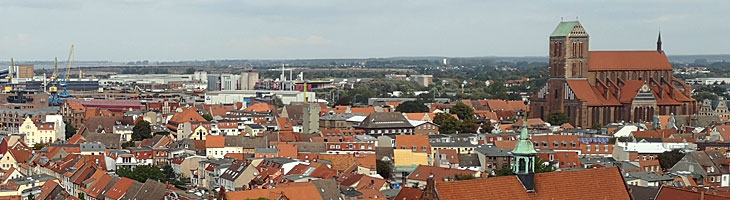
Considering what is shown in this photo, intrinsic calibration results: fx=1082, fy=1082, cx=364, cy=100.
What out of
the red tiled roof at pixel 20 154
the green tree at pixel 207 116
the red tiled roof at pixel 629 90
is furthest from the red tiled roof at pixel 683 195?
the green tree at pixel 207 116

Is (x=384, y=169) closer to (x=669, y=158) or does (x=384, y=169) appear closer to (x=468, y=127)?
(x=669, y=158)

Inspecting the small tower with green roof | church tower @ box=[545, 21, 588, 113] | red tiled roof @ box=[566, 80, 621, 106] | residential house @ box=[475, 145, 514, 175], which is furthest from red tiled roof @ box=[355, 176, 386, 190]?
church tower @ box=[545, 21, 588, 113]

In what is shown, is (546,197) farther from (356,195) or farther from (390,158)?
(390,158)

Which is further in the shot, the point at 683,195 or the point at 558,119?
the point at 558,119

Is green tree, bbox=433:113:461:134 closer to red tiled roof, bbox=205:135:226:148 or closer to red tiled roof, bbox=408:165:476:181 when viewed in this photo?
red tiled roof, bbox=205:135:226:148

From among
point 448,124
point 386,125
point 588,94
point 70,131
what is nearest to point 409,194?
point 386,125

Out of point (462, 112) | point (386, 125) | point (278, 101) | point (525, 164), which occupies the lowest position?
point (278, 101)
